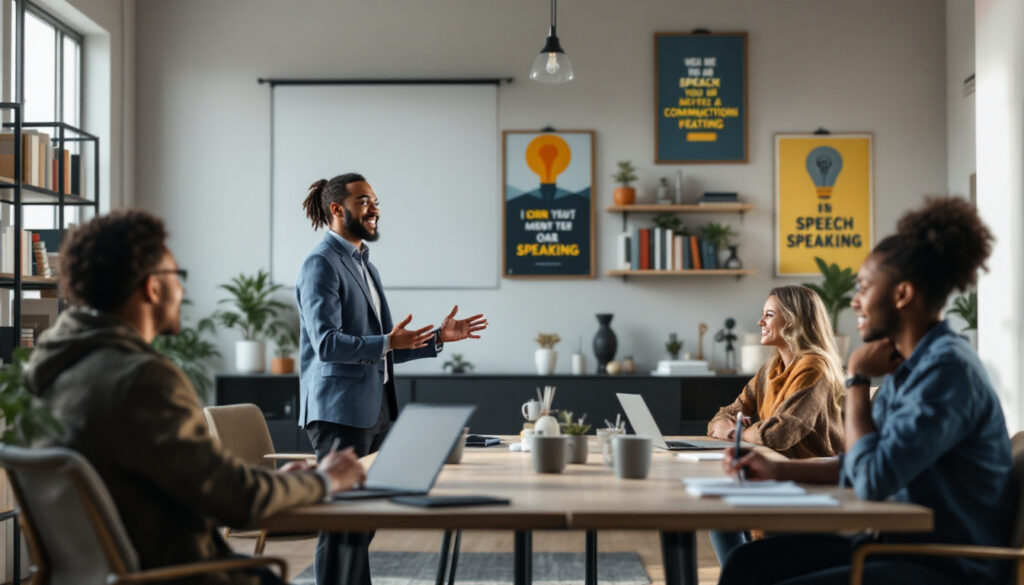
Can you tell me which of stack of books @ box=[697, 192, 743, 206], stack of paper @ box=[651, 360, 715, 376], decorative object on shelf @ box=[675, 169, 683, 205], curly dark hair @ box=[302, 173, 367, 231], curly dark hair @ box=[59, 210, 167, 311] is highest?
decorative object on shelf @ box=[675, 169, 683, 205]

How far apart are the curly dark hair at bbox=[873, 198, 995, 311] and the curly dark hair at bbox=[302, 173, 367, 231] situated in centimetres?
204

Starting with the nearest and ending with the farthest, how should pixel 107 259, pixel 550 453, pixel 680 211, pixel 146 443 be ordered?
1. pixel 146 443
2. pixel 107 259
3. pixel 550 453
4. pixel 680 211

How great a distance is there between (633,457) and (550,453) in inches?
8.3

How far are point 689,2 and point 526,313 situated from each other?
223 centimetres

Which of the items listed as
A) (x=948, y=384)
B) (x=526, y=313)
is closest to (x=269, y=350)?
(x=526, y=313)

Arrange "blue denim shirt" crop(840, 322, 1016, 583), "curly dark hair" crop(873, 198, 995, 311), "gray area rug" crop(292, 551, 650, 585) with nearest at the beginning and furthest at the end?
"blue denim shirt" crop(840, 322, 1016, 583)
"curly dark hair" crop(873, 198, 995, 311)
"gray area rug" crop(292, 551, 650, 585)

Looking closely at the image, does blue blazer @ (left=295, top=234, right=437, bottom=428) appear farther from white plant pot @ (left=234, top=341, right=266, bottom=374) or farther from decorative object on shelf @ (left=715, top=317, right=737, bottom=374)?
decorative object on shelf @ (left=715, top=317, right=737, bottom=374)

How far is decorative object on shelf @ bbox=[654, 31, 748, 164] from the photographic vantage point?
19.9ft

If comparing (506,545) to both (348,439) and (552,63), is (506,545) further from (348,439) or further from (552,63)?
(552,63)

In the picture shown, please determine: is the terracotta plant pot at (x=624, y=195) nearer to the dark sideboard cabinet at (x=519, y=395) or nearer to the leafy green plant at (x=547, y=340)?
the leafy green plant at (x=547, y=340)

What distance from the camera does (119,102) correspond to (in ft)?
19.4

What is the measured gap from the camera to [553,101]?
20.0ft

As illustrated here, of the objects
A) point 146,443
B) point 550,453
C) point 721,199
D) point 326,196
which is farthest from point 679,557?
point 721,199

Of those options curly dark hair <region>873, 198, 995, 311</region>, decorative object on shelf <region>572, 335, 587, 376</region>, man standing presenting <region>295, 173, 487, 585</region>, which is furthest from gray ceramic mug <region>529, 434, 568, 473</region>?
decorative object on shelf <region>572, 335, 587, 376</region>
